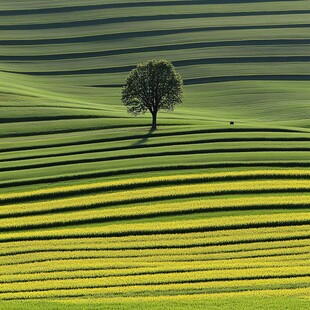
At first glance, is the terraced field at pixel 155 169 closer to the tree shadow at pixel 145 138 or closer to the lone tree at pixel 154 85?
the tree shadow at pixel 145 138

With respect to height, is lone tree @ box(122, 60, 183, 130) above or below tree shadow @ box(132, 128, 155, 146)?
above

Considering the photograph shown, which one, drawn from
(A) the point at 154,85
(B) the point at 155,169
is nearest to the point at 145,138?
(A) the point at 154,85

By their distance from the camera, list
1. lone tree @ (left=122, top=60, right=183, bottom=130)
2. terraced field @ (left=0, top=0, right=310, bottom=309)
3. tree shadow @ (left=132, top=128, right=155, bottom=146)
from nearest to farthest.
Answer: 1. terraced field @ (left=0, top=0, right=310, bottom=309)
2. tree shadow @ (left=132, top=128, right=155, bottom=146)
3. lone tree @ (left=122, top=60, right=183, bottom=130)

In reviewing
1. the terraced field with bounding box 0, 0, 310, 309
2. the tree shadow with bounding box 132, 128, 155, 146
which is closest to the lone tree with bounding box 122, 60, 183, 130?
the tree shadow with bounding box 132, 128, 155, 146

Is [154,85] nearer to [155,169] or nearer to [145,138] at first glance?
[145,138]

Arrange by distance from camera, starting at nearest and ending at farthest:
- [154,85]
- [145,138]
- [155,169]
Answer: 1. [155,169]
2. [145,138]
3. [154,85]

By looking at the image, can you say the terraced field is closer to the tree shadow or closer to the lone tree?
the tree shadow

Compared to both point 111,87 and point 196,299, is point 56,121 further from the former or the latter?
point 196,299

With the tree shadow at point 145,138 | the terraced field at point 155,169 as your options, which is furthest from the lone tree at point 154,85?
the terraced field at point 155,169
